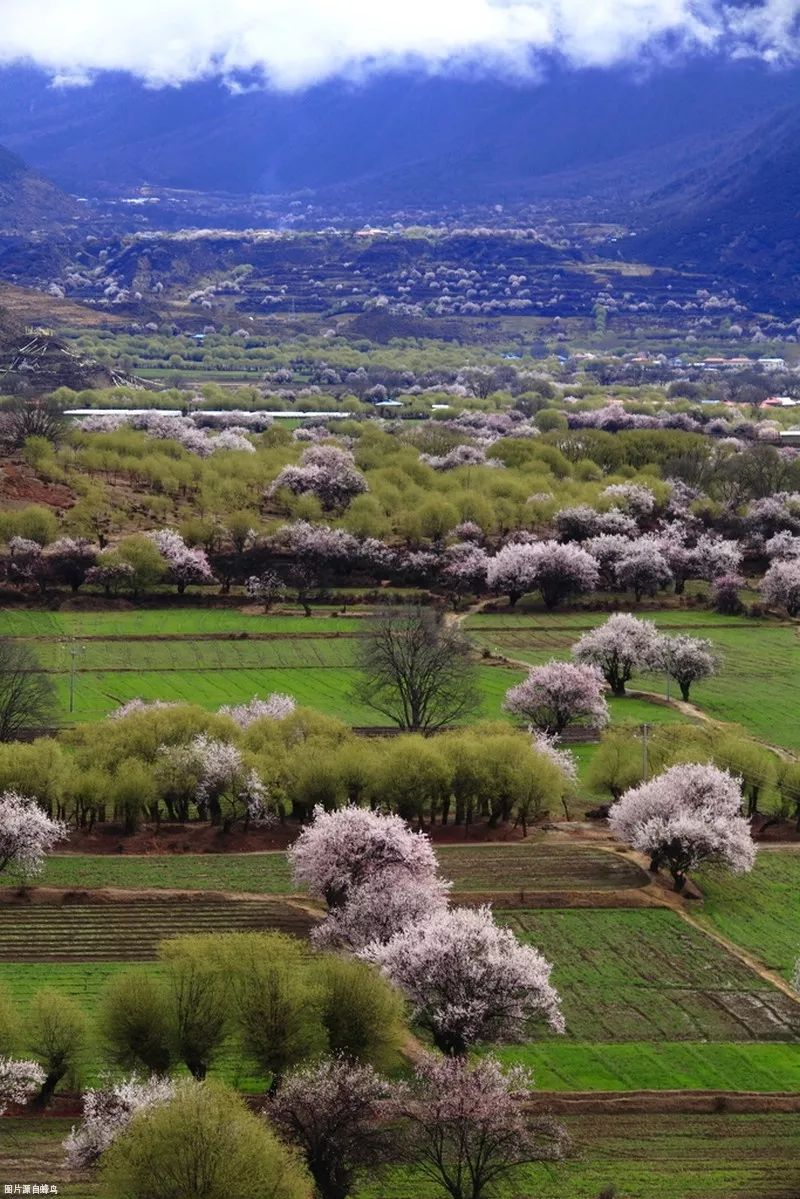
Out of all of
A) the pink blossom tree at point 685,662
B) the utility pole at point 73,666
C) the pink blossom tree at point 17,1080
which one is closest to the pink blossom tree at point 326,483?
the utility pole at point 73,666

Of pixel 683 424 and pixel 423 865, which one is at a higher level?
pixel 683 424

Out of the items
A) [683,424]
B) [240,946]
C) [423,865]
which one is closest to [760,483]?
[683,424]

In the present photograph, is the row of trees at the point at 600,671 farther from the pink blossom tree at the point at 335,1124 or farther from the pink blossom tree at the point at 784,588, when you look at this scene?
the pink blossom tree at the point at 335,1124

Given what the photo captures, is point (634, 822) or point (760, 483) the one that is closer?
point (634, 822)

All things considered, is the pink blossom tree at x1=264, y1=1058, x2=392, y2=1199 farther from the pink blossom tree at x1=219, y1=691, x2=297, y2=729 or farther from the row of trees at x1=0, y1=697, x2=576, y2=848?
the pink blossom tree at x1=219, y1=691, x2=297, y2=729

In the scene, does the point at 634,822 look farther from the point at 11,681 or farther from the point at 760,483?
the point at 760,483

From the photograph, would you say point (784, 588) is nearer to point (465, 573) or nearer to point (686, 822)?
point (465, 573)

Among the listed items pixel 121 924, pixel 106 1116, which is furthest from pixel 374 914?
pixel 106 1116
